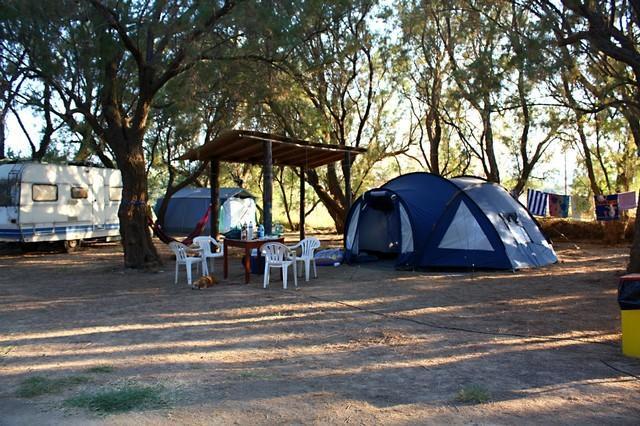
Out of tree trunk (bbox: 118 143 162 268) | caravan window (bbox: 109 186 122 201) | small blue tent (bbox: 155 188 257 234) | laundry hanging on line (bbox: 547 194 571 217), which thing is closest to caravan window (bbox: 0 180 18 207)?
caravan window (bbox: 109 186 122 201)

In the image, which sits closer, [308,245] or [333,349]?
[333,349]

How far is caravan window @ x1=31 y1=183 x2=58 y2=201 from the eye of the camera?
42.7 ft

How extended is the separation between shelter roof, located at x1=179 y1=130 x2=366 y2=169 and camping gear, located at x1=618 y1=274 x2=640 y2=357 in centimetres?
629

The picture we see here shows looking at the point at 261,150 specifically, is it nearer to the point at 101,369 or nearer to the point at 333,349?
the point at 333,349

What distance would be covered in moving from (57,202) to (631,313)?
43.9 ft

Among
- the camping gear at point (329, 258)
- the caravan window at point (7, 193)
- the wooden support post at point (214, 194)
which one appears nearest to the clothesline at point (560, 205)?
the camping gear at point (329, 258)

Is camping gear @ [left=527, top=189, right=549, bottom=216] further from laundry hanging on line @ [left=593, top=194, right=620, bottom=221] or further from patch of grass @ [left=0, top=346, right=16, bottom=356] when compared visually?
patch of grass @ [left=0, top=346, right=16, bottom=356]

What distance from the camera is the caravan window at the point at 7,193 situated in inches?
499

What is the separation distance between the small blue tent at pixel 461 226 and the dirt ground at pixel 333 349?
2.80ft

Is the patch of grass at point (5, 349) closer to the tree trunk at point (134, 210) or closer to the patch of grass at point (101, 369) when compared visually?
the patch of grass at point (101, 369)

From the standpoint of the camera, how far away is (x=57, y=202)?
13.6 meters

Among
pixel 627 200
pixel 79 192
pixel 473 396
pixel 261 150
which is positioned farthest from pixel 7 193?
pixel 627 200

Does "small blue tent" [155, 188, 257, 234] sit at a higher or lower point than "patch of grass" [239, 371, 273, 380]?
higher

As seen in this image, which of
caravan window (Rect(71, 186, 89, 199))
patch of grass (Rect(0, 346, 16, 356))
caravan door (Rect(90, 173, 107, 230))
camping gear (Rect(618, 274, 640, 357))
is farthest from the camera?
caravan door (Rect(90, 173, 107, 230))
